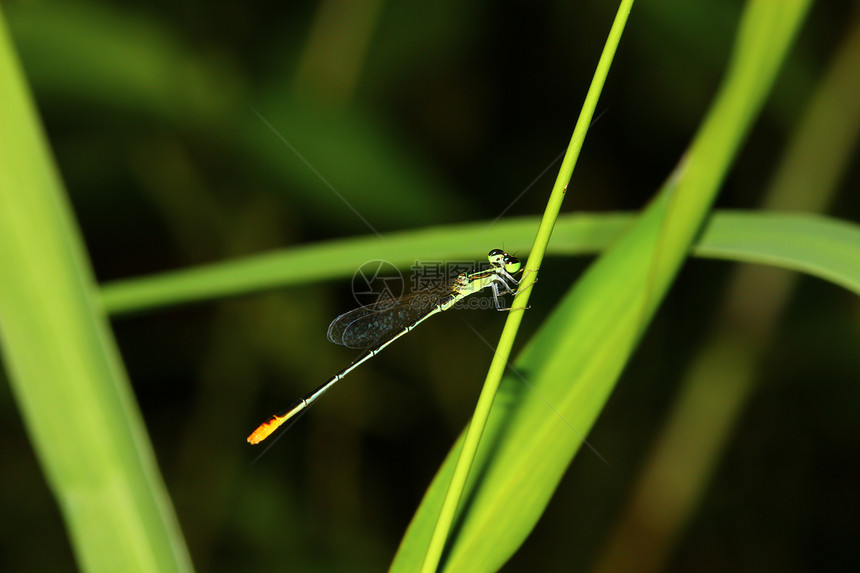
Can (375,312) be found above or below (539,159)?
below

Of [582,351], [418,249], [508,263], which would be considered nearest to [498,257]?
[508,263]

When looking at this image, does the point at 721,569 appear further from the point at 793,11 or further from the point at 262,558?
the point at 793,11

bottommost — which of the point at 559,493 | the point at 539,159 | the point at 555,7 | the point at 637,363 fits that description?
the point at 559,493

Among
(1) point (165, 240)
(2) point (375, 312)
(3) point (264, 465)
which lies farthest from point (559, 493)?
(1) point (165, 240)

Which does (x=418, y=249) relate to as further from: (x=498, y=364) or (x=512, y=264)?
(x=498, y=364)

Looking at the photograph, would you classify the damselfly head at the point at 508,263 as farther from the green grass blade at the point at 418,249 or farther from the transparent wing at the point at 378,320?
the transparent wing at the point at 378,320
